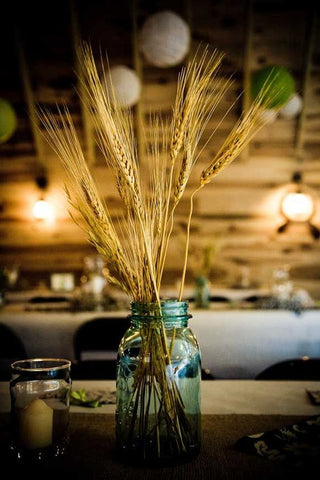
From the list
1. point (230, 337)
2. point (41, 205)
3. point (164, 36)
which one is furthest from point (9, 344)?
point (41, 205)

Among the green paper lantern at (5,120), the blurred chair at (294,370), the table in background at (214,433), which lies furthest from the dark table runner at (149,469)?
the green paper lantern at (5,120)

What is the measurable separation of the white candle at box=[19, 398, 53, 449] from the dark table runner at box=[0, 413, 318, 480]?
0.03 metres

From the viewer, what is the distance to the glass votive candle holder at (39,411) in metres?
0.79

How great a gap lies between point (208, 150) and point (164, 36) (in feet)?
6.90

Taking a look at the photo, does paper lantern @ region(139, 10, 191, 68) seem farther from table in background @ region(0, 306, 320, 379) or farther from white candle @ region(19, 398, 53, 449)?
white candle @ region(19, 398, 53, 449)

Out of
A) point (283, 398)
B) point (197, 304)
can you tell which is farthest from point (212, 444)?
point (197, 304)

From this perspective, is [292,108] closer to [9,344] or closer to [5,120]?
[5,120]

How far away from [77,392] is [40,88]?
17.7 feet

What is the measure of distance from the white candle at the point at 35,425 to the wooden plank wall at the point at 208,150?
5174 millimetres

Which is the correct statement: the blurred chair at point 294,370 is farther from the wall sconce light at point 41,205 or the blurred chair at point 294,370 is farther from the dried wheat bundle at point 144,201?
the wall sconce light at point 41,205

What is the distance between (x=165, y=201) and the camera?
0.84 metres

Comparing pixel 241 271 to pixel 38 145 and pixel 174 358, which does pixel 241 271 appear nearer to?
pixel 38 145

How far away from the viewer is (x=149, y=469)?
30.6 inches

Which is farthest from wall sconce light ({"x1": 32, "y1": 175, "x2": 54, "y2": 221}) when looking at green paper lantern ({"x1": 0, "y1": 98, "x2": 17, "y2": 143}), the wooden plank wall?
green paper lantern ({"x1": 0, "y1": 98, "x2": 17, "y2": 143})
